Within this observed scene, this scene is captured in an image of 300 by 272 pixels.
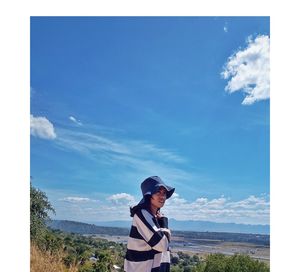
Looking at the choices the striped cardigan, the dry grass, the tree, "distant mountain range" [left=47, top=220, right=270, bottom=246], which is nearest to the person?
the striped cardigan

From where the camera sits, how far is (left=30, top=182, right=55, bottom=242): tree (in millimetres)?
4145

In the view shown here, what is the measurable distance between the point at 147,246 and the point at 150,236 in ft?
0.22

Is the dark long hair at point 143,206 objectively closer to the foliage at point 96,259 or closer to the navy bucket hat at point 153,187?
the navy bucket hat at point 153,187

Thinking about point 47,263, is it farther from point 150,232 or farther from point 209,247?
point 150,232

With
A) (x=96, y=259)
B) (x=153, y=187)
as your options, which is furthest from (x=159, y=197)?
(x=96, y=259)

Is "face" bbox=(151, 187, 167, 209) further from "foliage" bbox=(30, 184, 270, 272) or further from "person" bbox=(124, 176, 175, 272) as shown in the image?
"foliage" bbox=(30, 184, 270, 272)

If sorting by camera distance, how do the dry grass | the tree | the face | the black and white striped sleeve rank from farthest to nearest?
the tree < the dry grass < the face < the black and white striped sleeve

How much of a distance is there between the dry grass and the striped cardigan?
147cm

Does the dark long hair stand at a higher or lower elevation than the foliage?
higher

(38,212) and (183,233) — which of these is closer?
(183,233)

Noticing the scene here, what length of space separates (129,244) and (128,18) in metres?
2.15

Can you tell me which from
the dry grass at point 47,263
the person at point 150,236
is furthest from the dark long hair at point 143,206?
the dry grass at point 47,263

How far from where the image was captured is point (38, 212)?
458cm
